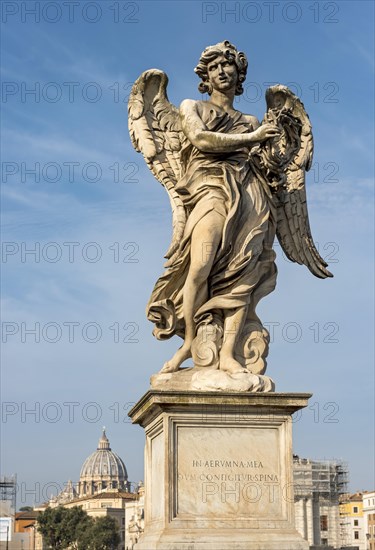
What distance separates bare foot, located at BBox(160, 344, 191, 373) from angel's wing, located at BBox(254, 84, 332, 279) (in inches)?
71.1

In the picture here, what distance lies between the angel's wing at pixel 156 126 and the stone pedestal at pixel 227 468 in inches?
116

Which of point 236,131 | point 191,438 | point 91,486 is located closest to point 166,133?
point 236,131

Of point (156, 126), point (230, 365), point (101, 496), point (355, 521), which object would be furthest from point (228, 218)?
point (101, 496)

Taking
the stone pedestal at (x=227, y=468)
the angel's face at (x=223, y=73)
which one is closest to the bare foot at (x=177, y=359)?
the stone pedestal at (x=227, y=468)

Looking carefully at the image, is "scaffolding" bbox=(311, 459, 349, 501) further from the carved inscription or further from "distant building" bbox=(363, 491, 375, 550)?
the carved inscription

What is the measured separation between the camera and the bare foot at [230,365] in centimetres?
973

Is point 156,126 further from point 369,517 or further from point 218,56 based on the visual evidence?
point 369,517

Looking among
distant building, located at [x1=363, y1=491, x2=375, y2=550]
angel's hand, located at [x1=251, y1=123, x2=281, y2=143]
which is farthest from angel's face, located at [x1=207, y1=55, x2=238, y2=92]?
distant building, located at [x1=363, y1=491, x2=375, y2=550]

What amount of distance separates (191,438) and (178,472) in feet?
1.21

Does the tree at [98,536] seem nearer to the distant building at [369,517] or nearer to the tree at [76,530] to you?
the tree at [76,530]

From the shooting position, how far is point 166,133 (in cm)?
1130

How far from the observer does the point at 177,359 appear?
10141mm

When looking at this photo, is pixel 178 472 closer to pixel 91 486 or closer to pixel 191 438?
pixel 191 438

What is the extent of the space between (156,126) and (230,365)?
330 cm
